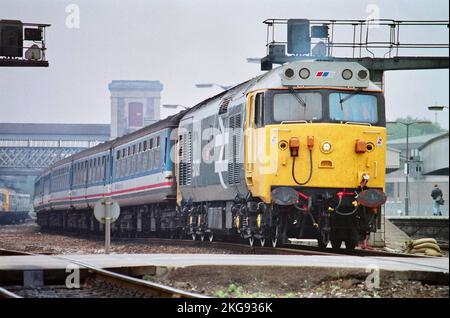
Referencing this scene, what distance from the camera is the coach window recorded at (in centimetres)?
1897

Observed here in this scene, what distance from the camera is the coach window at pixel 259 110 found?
19.0m

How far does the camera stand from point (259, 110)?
19.2 meters

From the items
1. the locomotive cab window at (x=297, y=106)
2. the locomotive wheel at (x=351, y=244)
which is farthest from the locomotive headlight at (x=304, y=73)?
the locomotive wheel at (x=351, y=244)

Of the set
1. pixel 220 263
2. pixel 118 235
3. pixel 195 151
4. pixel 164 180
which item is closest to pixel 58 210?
pixel 118 235

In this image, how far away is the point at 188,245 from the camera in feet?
78.7

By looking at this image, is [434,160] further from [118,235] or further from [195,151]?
[118,235]

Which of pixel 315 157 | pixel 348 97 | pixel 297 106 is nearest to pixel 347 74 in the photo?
pixel 348 97

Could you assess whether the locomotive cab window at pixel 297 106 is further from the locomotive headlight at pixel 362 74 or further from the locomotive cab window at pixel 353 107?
the locomotive headlight at pixel 362 74

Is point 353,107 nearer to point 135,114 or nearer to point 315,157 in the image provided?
point 315,157

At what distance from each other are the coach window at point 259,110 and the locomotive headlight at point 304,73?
0.82 m

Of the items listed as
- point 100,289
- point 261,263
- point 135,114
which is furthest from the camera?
point 135,114

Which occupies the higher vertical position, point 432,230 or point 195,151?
point 195,151

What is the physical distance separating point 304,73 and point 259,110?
1.10 m
